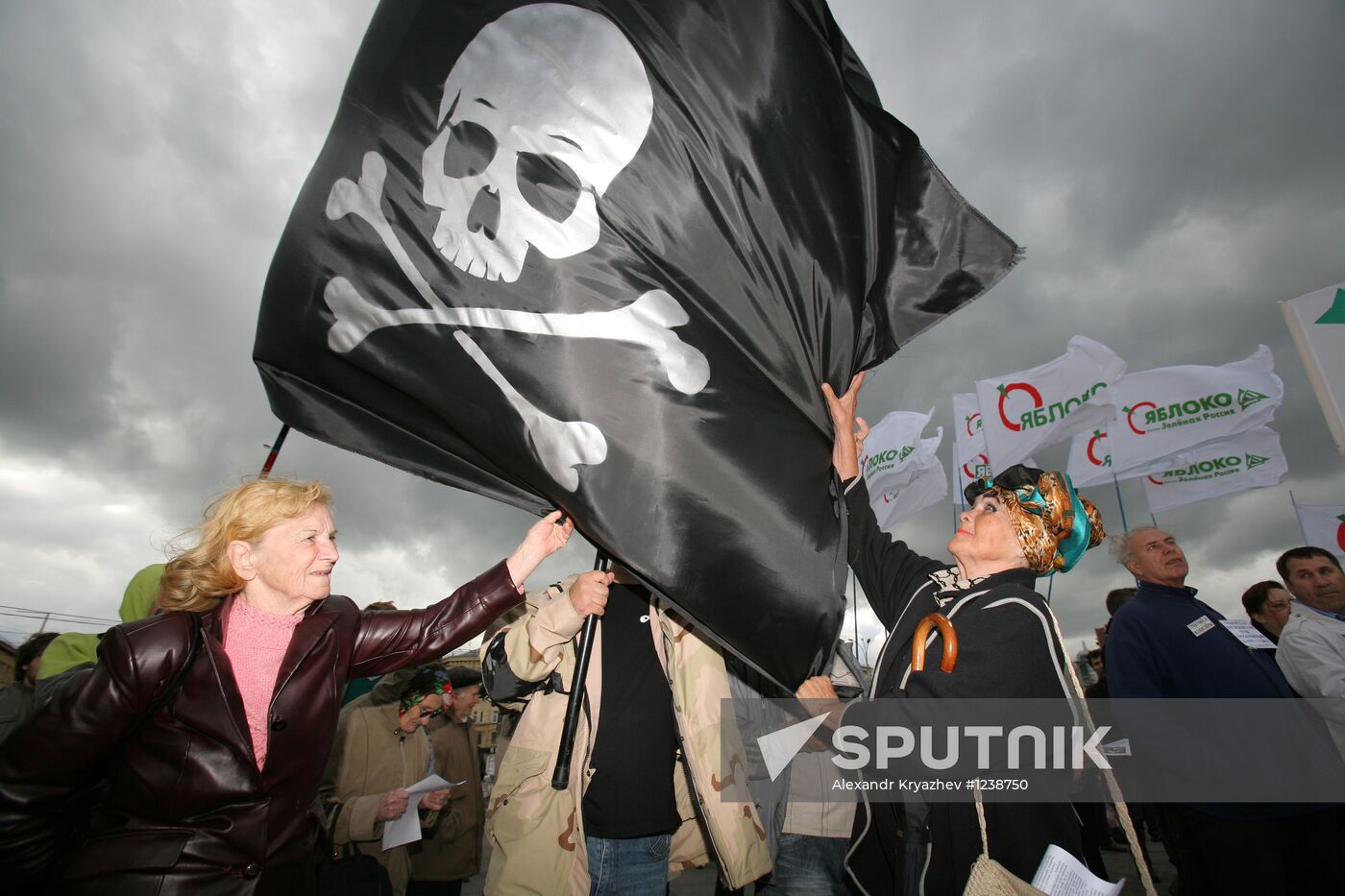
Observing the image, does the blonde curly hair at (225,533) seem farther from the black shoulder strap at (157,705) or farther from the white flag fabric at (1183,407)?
the white flag fabric at (1183,407)

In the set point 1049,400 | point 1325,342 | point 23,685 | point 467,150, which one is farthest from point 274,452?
point 1049,400

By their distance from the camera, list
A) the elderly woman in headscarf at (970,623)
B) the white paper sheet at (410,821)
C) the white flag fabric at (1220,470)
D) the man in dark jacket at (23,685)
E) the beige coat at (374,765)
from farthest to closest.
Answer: the white flag fabric at (1220,470)
the man in dark jacket at (23,685)
the beige coat at (374,765)
the white paper sheet at (410,821)
the elderly woman in headscarf at (970,623)

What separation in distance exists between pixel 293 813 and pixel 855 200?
292 centimetres

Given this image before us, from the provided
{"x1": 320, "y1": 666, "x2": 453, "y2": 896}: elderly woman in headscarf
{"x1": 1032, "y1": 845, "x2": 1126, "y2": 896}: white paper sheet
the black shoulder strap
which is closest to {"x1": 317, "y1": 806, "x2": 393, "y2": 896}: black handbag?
{"x1": 320, "y1": 666, "x2": 453, "y2": 896}: elderly woman in headscarf

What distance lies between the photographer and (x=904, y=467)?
13.7 meters

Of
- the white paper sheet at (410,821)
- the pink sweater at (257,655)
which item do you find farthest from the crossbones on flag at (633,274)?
the white paper sheet at (410,821)

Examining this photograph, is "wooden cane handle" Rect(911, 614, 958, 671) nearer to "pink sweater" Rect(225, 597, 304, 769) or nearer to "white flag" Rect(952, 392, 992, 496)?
"pink sweater" Rect(225, 597, 304, 769)

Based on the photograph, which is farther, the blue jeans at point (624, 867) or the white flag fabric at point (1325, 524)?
the white flag fabric at point (1325, 524)

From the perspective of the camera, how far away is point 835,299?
2.84 metres

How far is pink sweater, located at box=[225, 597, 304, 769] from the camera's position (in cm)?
206

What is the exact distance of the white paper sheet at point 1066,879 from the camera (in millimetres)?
1860

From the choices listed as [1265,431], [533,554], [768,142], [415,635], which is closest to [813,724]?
[533,554]

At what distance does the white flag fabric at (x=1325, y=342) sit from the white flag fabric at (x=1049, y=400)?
20.4ft

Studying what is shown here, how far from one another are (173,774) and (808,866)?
269cm
